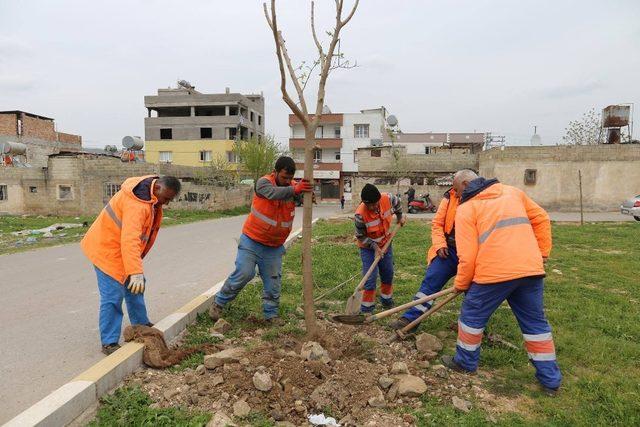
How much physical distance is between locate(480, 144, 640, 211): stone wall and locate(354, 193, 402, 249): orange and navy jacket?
23.2m

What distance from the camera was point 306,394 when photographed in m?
3.02

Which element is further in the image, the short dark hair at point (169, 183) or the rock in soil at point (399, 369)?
the short dark hair at point (169, 183)

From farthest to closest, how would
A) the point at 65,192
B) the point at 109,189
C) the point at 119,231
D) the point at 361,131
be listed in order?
the point at 361,131, the point at 65,192, the point at 109,189, the point at 119,231

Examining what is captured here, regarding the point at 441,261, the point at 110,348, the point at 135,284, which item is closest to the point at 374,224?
the point at 441,261

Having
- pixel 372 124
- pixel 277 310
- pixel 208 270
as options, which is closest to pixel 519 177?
pixel 372 124

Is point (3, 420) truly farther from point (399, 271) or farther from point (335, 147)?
point (335, 147)

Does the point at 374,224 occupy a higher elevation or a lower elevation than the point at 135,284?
higher

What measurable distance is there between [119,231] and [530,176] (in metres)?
26.6

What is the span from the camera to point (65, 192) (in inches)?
905

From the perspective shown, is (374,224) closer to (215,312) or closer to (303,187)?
(303,187)

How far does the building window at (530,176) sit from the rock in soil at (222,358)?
26.2 m

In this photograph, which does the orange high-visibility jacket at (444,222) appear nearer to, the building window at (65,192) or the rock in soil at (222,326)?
the rock in soil at (222,326)

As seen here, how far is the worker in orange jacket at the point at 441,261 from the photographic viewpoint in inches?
176

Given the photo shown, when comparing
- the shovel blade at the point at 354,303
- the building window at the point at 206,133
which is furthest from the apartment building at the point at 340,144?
the shovel blade at the point at 354,303
